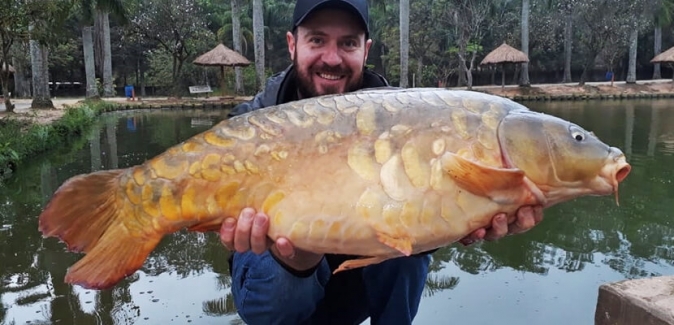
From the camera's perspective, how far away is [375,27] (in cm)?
3784

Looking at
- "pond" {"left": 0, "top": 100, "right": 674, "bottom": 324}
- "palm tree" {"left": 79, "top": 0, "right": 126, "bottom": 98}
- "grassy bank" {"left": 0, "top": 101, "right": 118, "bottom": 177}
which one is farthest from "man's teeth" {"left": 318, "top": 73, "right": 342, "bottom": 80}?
"palm tree" {"left": 79, "top": 0, "right": 126, "bottom": 98}

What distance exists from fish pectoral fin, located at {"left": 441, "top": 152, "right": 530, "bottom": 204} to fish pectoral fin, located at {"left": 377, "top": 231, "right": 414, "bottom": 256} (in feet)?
0.71

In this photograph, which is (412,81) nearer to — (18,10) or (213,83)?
(213,83)

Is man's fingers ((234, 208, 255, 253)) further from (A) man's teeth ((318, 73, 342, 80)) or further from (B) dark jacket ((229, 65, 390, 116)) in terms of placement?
(A) man's teeth ((318, 73, 342, 80))

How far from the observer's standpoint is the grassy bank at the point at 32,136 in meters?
9.20

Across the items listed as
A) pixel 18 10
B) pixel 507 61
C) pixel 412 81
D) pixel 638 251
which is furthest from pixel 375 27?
pixel 638 251

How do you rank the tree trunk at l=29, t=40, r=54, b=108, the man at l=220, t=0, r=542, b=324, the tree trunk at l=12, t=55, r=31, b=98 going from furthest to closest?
the tree trunk at l=12, t=55, r=31, b=98
the tree trunk at l=29, t=40, r=54, b=108
the man at l=220, t=0, r=542, b=324

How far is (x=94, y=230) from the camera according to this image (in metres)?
1.78

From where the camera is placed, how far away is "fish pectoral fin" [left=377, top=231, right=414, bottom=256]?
1624 millimetres

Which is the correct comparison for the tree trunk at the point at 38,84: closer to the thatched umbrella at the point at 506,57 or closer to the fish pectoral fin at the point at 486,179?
the fish pectoral fin at the point at 486,179

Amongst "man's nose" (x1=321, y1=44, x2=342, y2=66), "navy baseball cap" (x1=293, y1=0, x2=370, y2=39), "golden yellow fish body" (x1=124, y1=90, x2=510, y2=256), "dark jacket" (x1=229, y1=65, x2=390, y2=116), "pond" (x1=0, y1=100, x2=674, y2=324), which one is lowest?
"pond" (x1=0, y1=100, x2=674, y2=324)

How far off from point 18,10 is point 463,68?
24.0 metres

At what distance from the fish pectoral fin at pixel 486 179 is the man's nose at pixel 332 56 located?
1.07 metres

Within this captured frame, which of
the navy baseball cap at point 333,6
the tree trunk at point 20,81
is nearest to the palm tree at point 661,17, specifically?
the tree trunk at point 20,81
